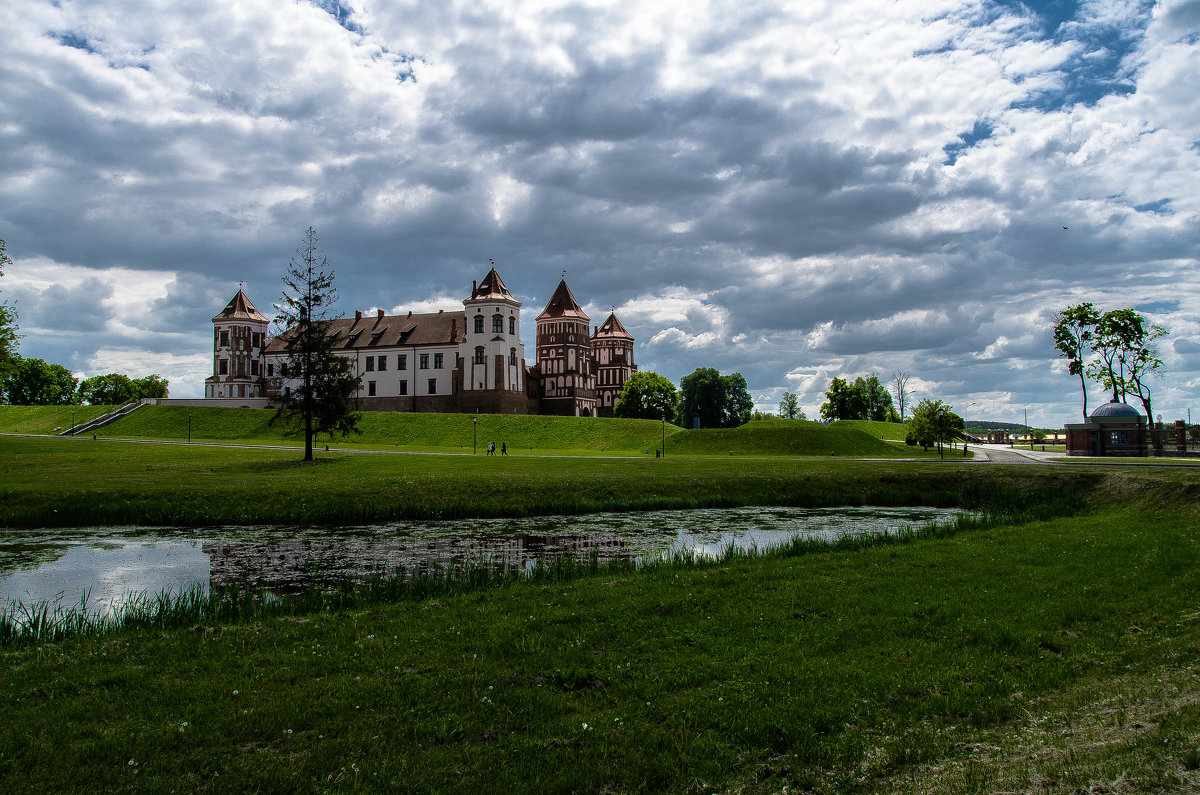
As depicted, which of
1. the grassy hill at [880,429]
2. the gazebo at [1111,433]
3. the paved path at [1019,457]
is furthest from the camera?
the grassy hill at [880,429]

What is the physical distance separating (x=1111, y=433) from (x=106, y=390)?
141985 mm

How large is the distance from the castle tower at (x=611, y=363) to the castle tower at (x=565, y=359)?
11.0 meters

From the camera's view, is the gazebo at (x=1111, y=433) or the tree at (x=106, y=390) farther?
the tree at (x=106, y=390)

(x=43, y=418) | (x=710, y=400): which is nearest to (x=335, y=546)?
(x=43, y=418)

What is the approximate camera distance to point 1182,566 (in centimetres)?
1210

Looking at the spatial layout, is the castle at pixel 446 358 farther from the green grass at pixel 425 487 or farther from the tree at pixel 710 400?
the green grass at pixel 425 487

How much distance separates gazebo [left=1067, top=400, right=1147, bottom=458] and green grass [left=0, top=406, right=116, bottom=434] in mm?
90509

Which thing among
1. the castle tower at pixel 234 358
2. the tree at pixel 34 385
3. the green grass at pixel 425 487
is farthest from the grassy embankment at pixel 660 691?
the tree at pixel 34 385

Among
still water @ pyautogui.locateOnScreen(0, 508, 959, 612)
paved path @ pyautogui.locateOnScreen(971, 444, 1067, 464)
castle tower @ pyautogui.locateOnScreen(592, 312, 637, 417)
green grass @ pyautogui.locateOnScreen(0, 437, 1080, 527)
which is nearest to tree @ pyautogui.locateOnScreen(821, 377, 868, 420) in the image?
castle tower @ pyautogui.locateOnScreen(592, 312, 637, 417)

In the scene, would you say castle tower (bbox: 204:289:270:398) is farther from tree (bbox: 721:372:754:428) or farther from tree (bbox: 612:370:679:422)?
tree (bbox: 721:372:754:428)

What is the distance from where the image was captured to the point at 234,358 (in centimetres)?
9819

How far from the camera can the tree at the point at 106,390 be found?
125 meters

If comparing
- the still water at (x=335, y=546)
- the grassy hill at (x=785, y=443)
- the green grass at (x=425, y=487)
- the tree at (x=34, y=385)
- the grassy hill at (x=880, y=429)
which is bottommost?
the still water at (x=335, y=546)

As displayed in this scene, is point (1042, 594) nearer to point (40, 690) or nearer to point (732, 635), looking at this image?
point (732, 635)
